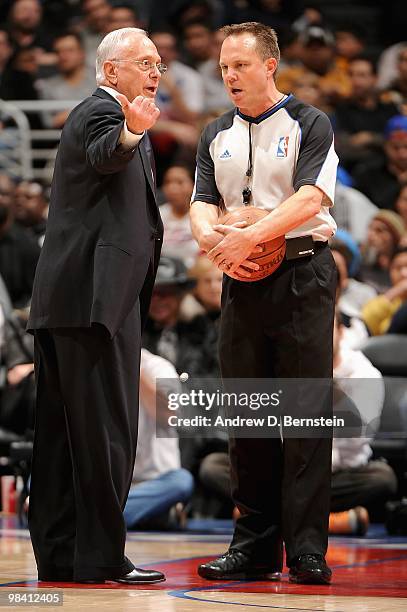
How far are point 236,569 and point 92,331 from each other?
115cm

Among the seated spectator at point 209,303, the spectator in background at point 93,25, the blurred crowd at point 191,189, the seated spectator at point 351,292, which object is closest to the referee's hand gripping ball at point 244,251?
the blurred crowd at point 191,189

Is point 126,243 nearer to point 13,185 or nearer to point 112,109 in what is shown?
point 112,109

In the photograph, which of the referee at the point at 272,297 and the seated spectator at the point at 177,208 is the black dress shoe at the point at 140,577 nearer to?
the referee at the point at 272,297

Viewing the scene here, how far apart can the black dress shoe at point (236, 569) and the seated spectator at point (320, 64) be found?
796 centimetres

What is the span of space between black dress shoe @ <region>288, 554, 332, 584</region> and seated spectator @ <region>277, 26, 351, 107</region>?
8103mm

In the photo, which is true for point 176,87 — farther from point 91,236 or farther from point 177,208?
point 91,236

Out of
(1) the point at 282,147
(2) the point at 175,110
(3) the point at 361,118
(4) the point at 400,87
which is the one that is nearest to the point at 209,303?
(1) the point at 282,147

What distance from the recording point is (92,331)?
14.0ft

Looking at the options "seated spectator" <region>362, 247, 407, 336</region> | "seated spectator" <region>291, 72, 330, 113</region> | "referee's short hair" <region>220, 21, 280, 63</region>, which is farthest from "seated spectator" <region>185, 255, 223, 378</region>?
"referee's short hair" <region>220, 21, 280, 63</region>

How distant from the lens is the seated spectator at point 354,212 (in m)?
9.71

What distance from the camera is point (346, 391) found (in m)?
6.57

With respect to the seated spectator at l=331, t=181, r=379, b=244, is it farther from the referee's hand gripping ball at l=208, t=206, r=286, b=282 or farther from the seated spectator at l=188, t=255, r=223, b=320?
the referee's hand gripping ball at l=208, t=206, r=286, b=282

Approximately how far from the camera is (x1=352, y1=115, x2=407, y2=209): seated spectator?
1020cm

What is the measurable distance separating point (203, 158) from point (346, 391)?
2347 millimetres
